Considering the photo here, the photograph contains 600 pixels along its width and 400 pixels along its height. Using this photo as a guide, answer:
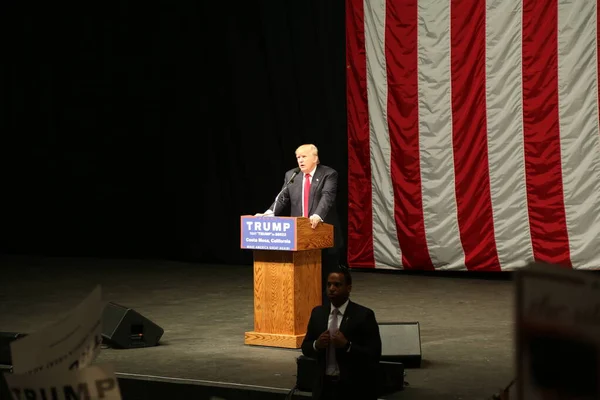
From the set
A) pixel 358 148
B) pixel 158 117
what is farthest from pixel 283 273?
pixel 158 117

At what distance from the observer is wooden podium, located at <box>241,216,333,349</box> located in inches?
257

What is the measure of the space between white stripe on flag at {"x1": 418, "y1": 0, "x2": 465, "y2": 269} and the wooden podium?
3.78 metres

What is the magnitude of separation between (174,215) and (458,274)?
3.49 m

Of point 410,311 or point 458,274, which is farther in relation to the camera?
point 458,274

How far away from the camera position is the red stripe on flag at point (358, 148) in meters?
10.8

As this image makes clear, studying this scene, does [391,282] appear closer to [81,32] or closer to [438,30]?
[438,30]

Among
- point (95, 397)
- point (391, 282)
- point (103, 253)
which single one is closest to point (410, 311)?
point (391, 282)

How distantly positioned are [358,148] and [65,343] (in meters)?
9.70

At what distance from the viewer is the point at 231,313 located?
327 inches

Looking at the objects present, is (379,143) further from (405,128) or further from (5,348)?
(5,348)

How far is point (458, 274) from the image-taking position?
10680 mm

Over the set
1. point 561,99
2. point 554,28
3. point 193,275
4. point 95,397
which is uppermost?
point 554,28

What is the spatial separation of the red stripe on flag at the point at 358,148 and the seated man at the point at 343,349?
6345mm

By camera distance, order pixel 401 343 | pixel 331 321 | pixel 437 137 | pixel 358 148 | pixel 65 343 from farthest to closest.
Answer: pixel 358 148 < pixel 437 137 < pixel 401 343 < pixel 331 321 < pixel 65 343
